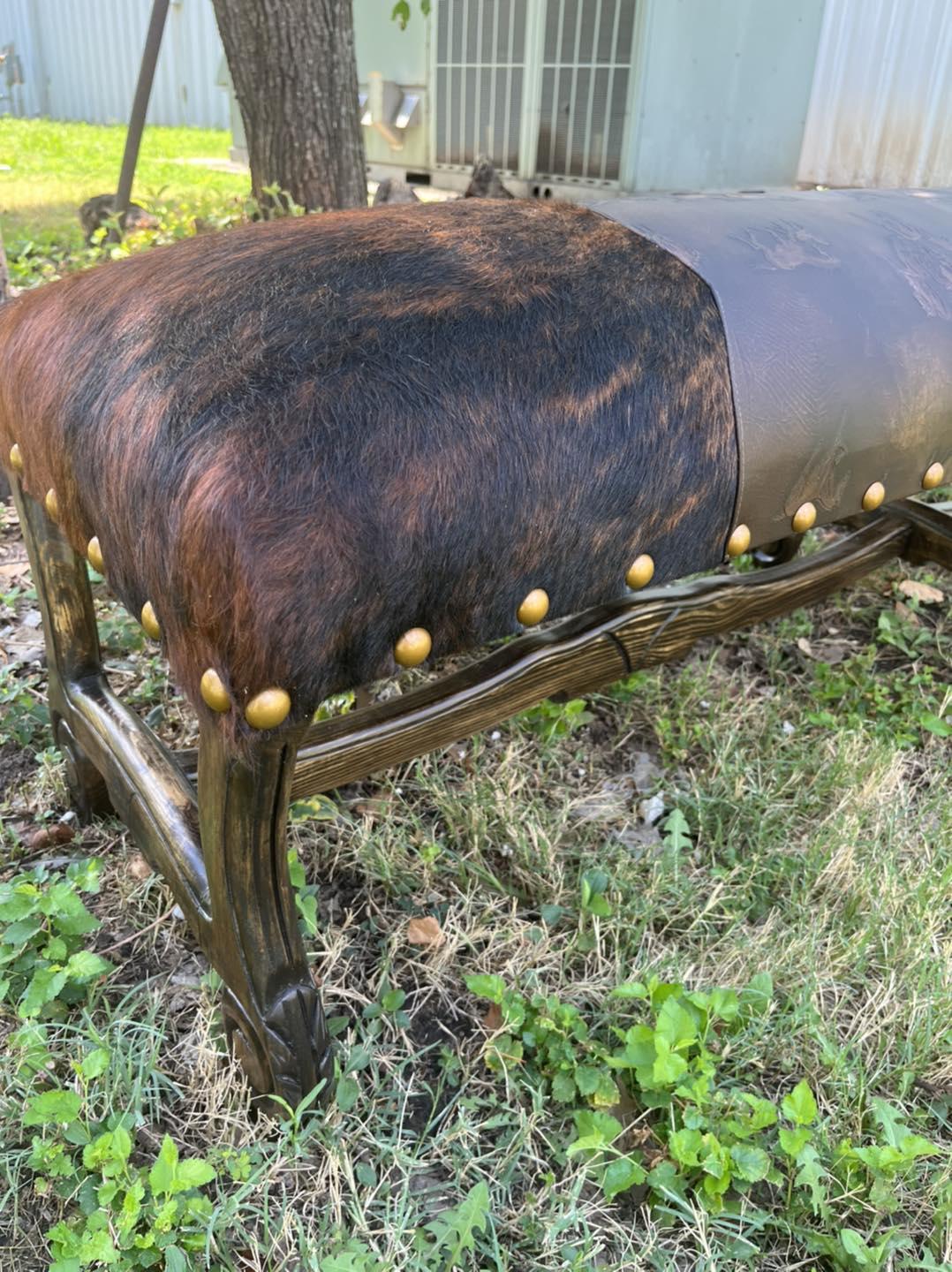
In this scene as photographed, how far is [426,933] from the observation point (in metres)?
1.18

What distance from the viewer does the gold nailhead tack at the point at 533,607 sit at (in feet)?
2.65

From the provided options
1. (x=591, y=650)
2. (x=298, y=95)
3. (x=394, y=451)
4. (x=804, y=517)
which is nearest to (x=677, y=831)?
(x=591, y=650)

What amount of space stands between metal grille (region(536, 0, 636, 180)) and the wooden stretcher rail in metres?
3.43

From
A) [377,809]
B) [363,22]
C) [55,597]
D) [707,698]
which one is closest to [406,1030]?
[377,809]

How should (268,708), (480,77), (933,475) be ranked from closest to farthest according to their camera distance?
(268,708) < (933,475) < (480,77)

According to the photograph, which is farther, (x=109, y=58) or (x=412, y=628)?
(x=109, y=58)

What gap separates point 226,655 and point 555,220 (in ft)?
2.04

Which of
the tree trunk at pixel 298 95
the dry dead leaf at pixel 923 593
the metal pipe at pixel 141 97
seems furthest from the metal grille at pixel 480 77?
the dry dead leaf at pixel 923 593

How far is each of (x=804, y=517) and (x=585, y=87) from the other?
4109mm

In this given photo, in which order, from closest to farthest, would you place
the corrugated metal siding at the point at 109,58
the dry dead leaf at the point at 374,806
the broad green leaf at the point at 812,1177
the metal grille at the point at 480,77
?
the broad green leaf at the point at 812,1177
the dry dead leaf at the point at 374,806
the metal grille at the point at 480,77
the corrugated metal siding at the point at 109,58

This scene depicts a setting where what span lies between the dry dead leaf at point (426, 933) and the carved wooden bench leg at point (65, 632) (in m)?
0.46

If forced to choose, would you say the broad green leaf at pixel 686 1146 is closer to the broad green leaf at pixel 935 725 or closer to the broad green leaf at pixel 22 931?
the broad green leaf at pixel 22 931

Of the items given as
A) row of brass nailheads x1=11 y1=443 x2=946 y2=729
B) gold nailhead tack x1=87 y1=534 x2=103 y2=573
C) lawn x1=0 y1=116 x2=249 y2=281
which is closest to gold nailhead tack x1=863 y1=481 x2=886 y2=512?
row of brass nailheads x1=11 y1=443 x2=946 y2=729

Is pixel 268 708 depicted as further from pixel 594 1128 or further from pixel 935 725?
pixel 935 725
